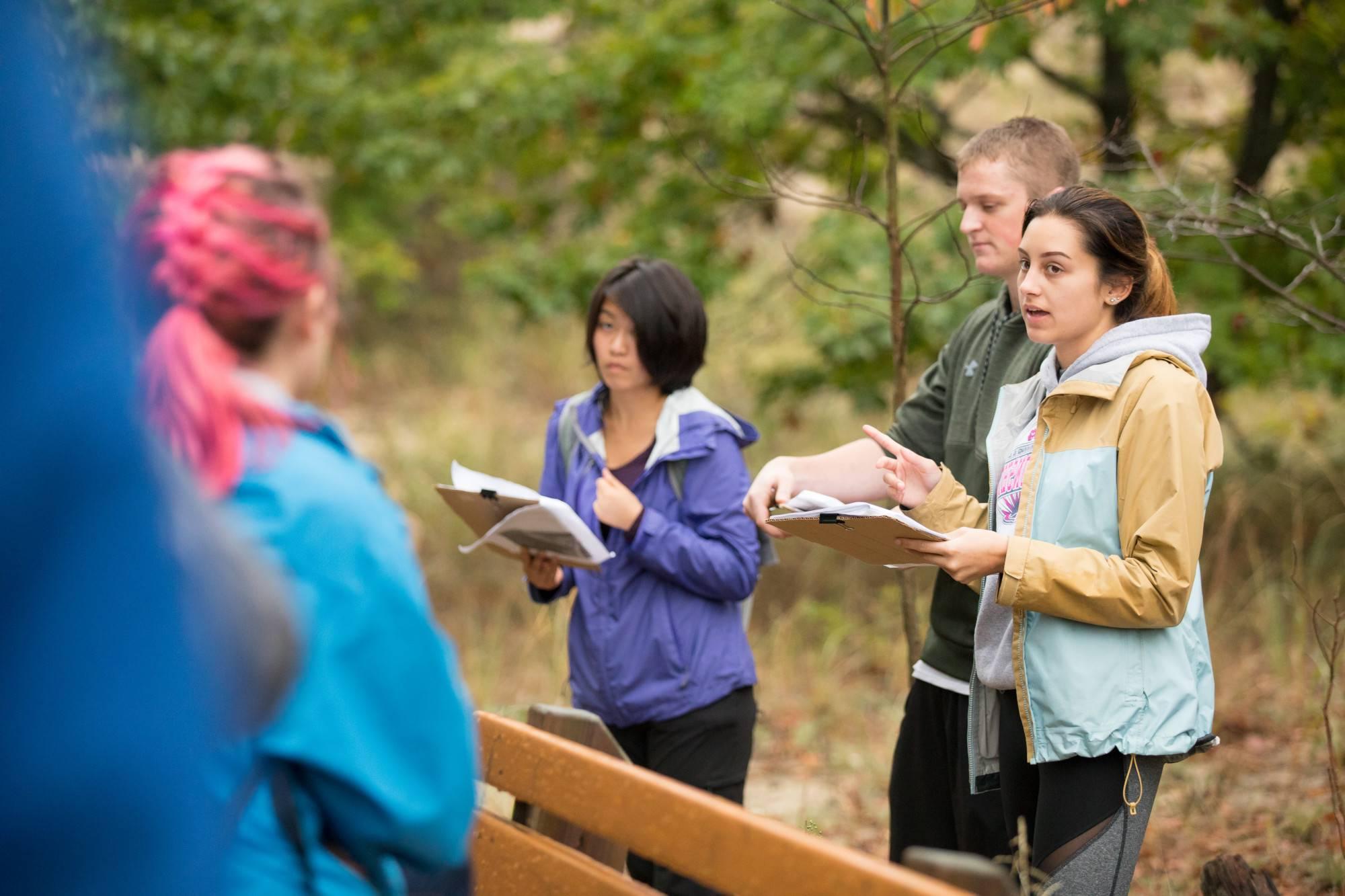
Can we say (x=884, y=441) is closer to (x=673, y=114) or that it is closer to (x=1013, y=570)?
(x=1013, y=570)

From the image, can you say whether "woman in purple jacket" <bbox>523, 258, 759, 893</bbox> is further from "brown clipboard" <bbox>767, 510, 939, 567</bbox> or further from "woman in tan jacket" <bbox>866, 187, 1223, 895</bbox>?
"woman in tan jacket" <bbox>866, 187, 1223, 895</bbox>

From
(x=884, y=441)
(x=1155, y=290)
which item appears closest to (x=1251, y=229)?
(x=1155, y=290)

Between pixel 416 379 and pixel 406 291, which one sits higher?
pixel 406 291

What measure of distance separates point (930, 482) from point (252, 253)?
183 centimetres

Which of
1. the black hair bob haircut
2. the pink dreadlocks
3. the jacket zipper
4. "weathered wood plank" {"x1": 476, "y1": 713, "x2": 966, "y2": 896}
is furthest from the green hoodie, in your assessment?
the pink dreadlocks

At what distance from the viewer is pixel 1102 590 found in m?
2.26

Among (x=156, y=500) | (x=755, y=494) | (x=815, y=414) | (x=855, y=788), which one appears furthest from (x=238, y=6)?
(x=156, y=500)

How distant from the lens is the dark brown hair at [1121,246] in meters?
2.47

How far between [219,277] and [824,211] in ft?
20.1

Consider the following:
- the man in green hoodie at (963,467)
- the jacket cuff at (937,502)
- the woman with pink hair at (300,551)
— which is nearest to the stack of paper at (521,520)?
the man in green hoodie at (963,467)

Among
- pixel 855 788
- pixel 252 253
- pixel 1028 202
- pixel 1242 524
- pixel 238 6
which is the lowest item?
pixel 855 788

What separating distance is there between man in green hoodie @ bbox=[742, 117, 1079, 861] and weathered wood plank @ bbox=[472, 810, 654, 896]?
883 millimetres

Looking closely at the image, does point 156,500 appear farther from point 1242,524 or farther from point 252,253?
point 1242,524

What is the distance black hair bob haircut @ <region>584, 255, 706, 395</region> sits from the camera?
11.2ft
